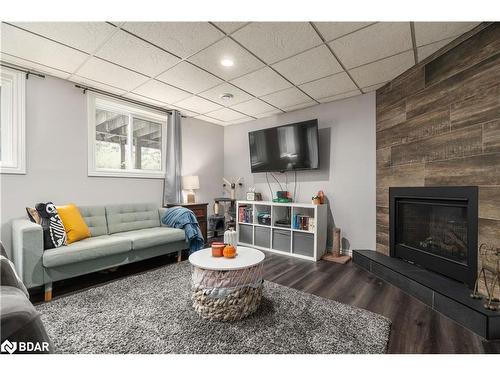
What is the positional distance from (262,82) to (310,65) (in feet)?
2.04

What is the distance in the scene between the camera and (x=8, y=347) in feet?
2.42

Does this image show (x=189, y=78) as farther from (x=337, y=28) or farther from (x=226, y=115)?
(x=337, y=28)

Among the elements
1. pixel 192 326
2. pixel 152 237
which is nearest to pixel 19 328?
pixel 192 326

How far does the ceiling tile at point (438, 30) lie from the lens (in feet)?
5.95

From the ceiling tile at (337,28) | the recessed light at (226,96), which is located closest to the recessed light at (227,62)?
the recessed light at (226,96)

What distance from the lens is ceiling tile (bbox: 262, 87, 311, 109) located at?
312cm

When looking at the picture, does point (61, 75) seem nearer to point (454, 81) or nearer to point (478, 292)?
point (454, 81)

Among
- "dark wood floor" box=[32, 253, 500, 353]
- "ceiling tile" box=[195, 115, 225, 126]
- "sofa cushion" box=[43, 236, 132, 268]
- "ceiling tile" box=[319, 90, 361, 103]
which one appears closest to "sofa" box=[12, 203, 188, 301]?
"sofa cushion" box=[43, 236, 132, 268]

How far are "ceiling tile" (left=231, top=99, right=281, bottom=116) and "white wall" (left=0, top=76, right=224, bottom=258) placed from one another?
6.51 feet

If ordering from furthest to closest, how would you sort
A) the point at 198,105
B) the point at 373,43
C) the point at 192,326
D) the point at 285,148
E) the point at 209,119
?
the point at 209,119 < the point at 285,148 < the point at 198,105 < the point at 373,43 < the point at 192,326

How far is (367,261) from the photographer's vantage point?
9.08 ft

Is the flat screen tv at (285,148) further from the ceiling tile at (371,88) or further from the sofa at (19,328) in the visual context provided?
the sofa at (19,328)
